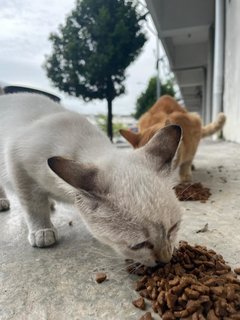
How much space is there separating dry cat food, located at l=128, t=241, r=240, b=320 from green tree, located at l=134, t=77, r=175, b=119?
21.3 metres

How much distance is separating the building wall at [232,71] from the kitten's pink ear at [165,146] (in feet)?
15.0

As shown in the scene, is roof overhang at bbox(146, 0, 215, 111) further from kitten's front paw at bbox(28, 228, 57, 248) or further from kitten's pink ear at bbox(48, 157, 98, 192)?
kitten's pink ear at bbox(48, 157, 98, 192)

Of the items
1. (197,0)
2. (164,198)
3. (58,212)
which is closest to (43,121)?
(58,212)

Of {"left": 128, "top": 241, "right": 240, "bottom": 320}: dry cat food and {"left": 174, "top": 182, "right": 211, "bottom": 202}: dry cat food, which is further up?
{"left": 128, "top": 241, "right": 240, "bottom": 320}: dry cat food

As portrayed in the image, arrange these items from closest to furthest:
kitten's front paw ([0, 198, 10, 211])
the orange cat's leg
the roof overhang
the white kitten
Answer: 1. the white kitten
2. kitten's front paw ([0, 198, 10, 211])
3. the orange cat's leg
4. the roof overhang

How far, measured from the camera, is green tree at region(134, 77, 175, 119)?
23125 millimetres

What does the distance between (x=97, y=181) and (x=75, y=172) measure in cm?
12

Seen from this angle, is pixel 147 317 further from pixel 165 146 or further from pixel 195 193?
pixel 195 193

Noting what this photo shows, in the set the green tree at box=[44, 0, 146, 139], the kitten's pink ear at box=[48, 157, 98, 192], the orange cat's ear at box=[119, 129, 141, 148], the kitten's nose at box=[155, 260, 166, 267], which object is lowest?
the kitten's nose at box=[155, 260, 166, 267]

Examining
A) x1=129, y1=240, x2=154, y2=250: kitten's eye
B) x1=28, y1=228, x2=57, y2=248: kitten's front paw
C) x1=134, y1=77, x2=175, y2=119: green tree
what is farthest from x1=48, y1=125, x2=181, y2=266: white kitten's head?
x1=134, y1=77, x2=175, y2=119: green tree

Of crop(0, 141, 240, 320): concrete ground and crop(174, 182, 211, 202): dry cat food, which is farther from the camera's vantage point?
crop(174, 182, 211, 202): dry cat food

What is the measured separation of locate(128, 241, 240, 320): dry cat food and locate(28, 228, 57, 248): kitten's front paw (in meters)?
0.55

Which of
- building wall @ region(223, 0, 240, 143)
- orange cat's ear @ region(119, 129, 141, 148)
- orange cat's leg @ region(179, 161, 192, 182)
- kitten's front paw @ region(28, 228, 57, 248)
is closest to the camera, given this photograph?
kitten's front paw @ region(28, 228, 57, 248)

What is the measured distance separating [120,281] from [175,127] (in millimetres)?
701
